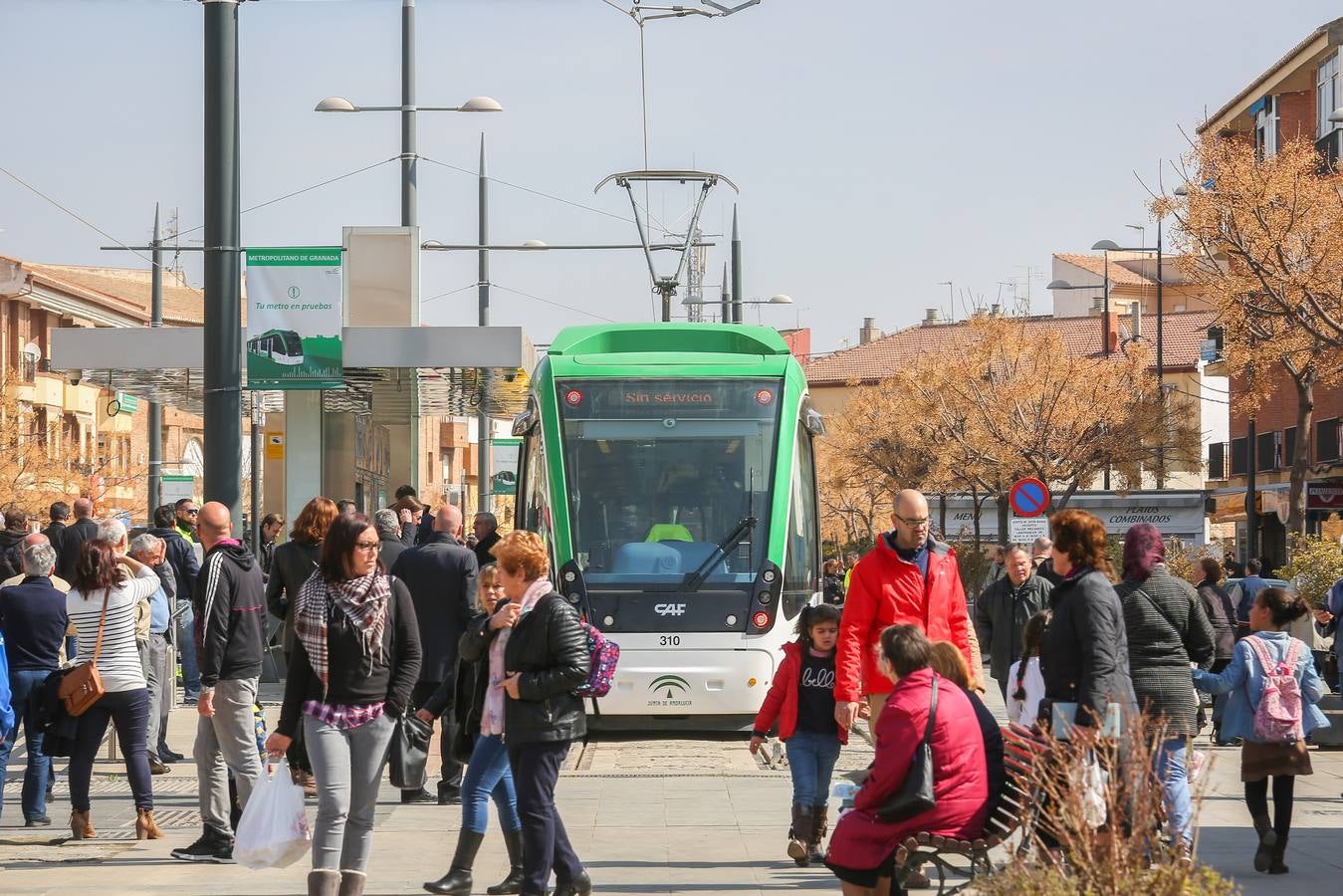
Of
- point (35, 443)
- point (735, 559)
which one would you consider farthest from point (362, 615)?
point (35, 443)

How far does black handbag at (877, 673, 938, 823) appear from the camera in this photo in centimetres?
725

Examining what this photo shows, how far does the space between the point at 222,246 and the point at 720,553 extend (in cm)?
492

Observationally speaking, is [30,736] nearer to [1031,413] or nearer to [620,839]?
[620,839]

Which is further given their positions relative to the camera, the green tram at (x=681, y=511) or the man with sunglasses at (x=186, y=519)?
the man with sunglasses at (x=186, y=519)

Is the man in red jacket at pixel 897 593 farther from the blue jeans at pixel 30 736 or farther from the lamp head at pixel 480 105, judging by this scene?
the lamp head at pixel 480 105

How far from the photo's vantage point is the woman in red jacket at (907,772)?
7.31m

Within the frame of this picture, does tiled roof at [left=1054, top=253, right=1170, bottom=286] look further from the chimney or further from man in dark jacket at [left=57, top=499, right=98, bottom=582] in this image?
man in dark jacket at [left=57, top=499, right=98, bottom=582]

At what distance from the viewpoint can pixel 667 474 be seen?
1645 centimetres

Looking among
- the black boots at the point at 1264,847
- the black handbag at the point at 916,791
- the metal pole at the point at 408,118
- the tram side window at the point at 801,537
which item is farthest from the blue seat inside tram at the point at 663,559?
the metal pole at the point at 408,118

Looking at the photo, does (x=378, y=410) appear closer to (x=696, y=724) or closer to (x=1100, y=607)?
(x=696, y=724)

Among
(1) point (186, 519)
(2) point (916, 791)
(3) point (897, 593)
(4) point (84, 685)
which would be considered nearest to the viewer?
(2) point (916, 791)

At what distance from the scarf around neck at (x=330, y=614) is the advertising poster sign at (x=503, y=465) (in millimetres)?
29332

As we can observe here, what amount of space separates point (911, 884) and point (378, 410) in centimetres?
2008

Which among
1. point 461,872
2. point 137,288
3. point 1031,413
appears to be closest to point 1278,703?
point 461,872
